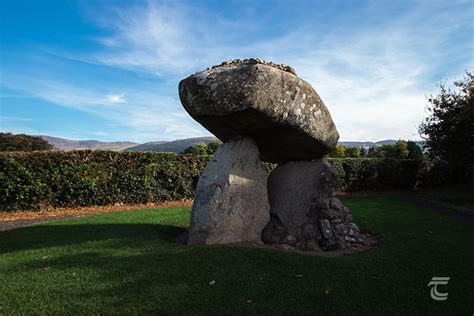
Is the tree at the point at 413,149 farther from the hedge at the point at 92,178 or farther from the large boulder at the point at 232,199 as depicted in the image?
the large boulder at the point at 232,199

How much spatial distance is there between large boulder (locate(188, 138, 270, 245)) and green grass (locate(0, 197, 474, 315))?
60cm

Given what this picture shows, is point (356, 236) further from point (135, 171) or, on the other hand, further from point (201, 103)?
point (135, 171)

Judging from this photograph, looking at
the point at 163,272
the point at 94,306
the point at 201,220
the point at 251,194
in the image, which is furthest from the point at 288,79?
the point at 94,306

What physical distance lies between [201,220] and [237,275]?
5.98 ft

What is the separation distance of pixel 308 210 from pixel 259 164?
1.40m

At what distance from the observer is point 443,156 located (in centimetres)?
1838

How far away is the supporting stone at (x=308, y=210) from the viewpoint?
682 cm

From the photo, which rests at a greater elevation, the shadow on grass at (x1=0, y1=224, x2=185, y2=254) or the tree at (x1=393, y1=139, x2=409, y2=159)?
the tree at (x1=393, y1=139, x2=409, y2=159)

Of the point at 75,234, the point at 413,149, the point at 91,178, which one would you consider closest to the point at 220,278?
the point at 75,234

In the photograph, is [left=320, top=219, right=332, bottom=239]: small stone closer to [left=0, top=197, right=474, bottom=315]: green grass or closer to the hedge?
[left=0, top=197, right=474, bottom=315]: green grass

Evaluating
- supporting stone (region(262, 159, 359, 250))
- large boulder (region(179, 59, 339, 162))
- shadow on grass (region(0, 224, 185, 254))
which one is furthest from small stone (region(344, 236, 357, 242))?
shadow on grass (region(0, 224, 185, 254))

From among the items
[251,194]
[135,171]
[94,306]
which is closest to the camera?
[94,306]

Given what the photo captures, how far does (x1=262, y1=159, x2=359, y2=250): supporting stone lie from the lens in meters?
6.82

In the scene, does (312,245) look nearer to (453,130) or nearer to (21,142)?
(453,130)
